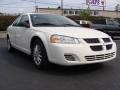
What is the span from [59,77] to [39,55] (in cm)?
94

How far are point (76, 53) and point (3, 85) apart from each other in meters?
1.72

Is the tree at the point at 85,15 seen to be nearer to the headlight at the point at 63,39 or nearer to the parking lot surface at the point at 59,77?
the parking lot surface at the point at 59,77

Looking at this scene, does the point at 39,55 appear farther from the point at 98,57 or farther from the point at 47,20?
the point at 98,57

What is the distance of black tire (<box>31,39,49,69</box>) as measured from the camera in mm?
5968

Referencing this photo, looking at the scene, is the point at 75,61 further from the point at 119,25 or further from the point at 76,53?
the point at 119,25

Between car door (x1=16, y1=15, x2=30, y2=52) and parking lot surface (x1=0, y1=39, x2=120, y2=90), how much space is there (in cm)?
60

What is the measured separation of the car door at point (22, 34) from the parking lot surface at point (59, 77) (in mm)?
605

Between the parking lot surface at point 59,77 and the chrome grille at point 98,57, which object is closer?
the parking lot surface at point 59,77

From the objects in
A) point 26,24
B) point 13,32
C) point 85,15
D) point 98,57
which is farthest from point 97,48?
point 85,15

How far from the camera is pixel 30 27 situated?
682cm

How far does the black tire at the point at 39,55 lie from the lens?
19.6ft

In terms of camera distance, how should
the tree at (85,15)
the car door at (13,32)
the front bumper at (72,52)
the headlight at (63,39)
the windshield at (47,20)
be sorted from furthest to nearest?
the tree at (85,15), the car door at (13,32), the windshield at (47,20), the headlight at (63,39), the front bumper at (72,52)

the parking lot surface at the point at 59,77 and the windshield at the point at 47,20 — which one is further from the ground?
the windshield at the point at 47,20

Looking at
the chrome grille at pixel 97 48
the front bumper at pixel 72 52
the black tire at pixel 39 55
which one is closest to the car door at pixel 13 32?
the black tire at pixel 39 55
